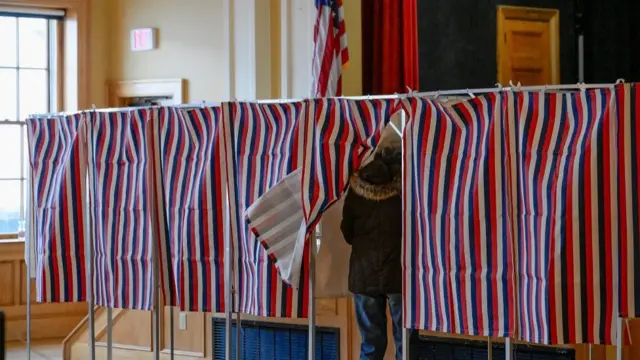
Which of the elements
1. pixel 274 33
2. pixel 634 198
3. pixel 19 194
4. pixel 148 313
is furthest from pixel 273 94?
pixel 634 198

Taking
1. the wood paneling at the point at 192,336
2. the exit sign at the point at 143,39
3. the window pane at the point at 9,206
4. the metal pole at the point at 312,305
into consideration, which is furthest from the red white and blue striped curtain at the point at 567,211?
the window pane at the point at 9,206

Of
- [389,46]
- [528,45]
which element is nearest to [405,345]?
[389,46]

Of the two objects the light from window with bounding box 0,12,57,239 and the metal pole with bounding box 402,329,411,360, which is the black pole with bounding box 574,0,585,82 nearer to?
the light from window with bounding box 0,12,57,239

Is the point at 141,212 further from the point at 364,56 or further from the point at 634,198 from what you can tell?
the point at 364,56

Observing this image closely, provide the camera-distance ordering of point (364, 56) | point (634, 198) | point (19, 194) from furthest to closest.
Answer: point (19, 194) < point (364, 56) < point (634, 198)

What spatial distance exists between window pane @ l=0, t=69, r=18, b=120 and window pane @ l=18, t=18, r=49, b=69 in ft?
0.51

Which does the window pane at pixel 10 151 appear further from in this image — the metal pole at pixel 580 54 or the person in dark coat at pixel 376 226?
the metal pole at pixel 580 54

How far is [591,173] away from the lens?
158 inches

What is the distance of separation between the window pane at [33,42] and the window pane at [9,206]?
1104mm

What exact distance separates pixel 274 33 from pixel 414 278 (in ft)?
13.2

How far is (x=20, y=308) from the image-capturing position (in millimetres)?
8625

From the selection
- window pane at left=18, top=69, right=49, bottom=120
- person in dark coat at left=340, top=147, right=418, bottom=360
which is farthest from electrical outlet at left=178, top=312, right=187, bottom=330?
window pane at left=18, top=69, right=49, bottom=120

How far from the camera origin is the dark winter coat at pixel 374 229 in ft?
16.0

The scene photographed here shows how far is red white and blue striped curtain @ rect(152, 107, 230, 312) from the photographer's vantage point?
4938mm
